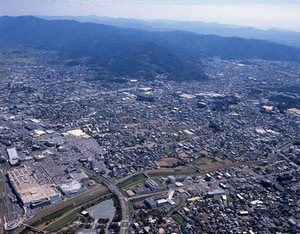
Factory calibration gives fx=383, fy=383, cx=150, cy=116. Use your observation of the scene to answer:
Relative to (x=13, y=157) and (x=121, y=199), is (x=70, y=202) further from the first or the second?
(x=13, y=157)

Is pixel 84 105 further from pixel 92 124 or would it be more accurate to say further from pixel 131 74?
pixel 131 74

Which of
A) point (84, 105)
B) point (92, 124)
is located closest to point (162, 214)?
point (92, 124)

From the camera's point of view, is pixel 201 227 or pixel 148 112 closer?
pixel 201 227

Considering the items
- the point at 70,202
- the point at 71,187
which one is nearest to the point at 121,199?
the point at 70,202

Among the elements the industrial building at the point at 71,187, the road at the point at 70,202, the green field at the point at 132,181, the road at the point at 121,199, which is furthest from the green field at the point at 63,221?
the green field at the point at 132,181

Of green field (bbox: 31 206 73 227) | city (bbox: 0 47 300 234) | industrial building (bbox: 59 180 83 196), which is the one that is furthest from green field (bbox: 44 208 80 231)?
industrial building (bbox: 59 180 83 196)
